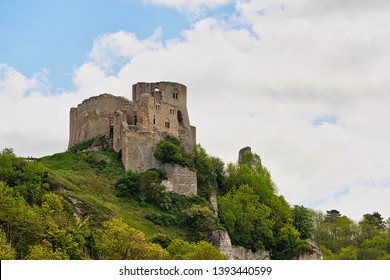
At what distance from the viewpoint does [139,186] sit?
81.6m

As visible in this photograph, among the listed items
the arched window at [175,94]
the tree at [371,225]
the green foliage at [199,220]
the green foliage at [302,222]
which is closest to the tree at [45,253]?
the green foliage at [199,220]

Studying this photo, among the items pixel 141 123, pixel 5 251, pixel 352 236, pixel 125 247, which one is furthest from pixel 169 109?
pixel 352 236

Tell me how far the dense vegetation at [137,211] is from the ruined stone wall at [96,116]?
10.8ft

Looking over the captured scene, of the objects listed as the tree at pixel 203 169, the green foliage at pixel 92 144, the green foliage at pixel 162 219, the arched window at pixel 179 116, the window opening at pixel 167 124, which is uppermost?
the arched window at pixel 179 116

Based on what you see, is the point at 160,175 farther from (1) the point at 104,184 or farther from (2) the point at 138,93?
(2) the point at 138,93

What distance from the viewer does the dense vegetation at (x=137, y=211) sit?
198 ft

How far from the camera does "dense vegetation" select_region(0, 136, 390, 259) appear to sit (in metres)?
60.3

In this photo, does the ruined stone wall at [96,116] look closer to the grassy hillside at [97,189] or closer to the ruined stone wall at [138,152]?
the grassy hillside at [97,189]

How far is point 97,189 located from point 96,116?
13.7 m

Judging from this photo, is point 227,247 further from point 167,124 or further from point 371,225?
point 371,225

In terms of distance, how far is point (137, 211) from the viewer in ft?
258

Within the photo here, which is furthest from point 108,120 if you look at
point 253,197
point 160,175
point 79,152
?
point 253,197

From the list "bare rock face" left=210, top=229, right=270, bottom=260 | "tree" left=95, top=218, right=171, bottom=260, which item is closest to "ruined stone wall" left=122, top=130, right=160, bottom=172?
"bare rock face" left=210, top=229, right=270, bottom=260
